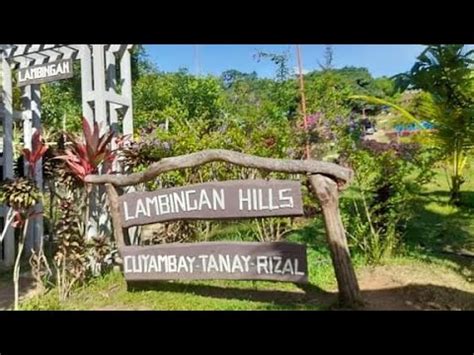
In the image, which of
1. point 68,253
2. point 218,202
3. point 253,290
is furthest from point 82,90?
point 253,290

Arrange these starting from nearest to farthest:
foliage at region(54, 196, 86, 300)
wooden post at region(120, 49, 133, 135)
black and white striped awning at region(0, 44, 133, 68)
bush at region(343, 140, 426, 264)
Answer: foliage at region(54, 196, 86, 300) < bush at region(343, 140, 426, 264) < black and white striped awning at region(0, 44, 133, 68) < wooden post at region(120, 49, 133, 135)

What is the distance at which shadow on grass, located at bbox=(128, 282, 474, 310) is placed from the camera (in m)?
3.21

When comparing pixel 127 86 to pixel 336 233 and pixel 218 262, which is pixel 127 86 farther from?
pixel 336 233

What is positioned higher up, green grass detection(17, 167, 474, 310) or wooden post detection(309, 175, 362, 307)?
wooden post detection(309, 175, 362, 307)

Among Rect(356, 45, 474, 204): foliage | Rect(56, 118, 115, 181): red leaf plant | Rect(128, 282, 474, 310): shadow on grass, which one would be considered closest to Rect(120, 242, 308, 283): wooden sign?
Rect(128, 282, 474, 310): shadow on grass

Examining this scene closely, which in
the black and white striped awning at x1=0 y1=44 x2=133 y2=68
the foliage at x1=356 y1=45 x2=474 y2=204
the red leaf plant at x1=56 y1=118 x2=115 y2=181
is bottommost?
the red leaf plant at x1=56 y1=118 x2=115 y2=181

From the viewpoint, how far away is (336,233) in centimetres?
300

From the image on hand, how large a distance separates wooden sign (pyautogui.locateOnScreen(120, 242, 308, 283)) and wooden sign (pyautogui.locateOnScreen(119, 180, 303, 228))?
0.20 meters

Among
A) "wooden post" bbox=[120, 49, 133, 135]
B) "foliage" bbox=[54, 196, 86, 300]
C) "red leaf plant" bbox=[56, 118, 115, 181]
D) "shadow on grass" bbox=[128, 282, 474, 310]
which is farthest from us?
"wooden post" bbox=[120, 49, 133, 135]

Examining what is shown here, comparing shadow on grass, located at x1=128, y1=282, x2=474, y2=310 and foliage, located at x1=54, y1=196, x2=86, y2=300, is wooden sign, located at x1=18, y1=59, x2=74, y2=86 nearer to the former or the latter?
foliage, located at x1=54, y1=196, x2=86, y2=300

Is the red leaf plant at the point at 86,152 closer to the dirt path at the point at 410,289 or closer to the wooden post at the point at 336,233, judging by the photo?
the dirt path at the point at 410,289

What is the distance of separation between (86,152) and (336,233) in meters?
2.05

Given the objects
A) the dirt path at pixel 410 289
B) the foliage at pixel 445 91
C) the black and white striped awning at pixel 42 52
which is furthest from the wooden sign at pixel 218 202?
the foliage at pixel 445 91
